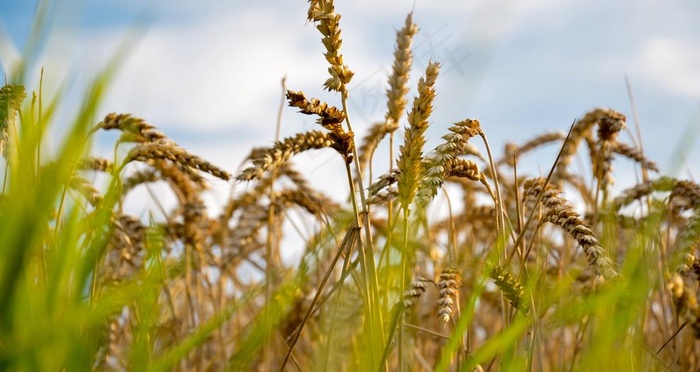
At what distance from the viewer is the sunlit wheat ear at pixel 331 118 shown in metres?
1.14

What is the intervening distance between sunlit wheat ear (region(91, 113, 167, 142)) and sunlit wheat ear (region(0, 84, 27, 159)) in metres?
0.42

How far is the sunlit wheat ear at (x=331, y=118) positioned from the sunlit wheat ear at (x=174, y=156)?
0.44m

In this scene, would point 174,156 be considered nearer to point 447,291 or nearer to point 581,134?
point 447,291

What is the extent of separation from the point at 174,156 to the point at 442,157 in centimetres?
63

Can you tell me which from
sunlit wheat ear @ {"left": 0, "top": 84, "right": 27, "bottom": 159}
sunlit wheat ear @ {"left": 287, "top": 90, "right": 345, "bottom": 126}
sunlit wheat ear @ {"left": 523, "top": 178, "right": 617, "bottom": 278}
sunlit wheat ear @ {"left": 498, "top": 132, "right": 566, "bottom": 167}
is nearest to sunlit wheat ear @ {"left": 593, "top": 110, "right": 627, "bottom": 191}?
sunlit wheat ear @ {"left": 523, "top": 178, "right": 617, "bottom": 278}

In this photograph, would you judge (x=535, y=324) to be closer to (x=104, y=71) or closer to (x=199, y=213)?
(x=104, y=71)

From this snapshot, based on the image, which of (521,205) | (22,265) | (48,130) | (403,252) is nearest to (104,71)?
(48,130)

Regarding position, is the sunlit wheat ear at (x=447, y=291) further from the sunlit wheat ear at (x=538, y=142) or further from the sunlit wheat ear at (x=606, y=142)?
the sunlit wheat ear at (x=538, y=142)

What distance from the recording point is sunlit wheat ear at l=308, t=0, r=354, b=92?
1207 mm

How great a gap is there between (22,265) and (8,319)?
80 mm

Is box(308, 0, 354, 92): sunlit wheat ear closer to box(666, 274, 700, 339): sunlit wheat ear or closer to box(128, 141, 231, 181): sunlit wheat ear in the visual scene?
box(128, 141, 231, 181): sunlit wheat ear

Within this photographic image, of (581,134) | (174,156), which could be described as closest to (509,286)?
(174,156)

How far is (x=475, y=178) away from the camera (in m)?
1.46

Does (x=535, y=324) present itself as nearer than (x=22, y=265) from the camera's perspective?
No
